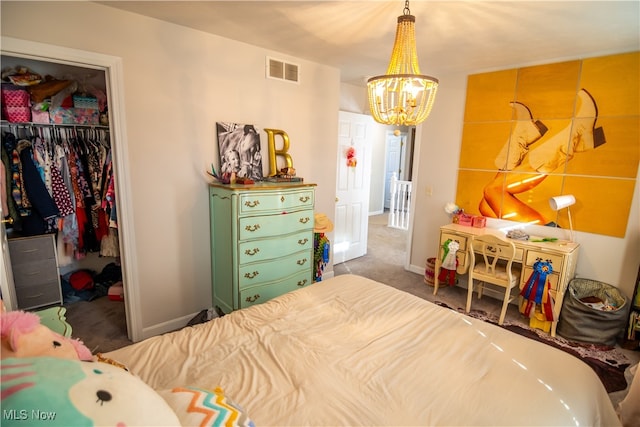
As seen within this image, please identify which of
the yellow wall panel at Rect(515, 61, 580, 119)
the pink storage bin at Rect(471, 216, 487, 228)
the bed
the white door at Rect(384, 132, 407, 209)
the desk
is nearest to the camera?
the bed

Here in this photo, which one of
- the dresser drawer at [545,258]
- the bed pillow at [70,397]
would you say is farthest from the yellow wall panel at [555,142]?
the bed pillow at [70,397]

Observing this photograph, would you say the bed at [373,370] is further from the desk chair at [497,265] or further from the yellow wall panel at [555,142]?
the yellow wall panel at [555,142]

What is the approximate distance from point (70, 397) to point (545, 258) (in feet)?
10.9

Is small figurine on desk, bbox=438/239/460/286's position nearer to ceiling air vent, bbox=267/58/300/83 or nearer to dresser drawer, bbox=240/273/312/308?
dresser drawer, bbox=240/273/312/308

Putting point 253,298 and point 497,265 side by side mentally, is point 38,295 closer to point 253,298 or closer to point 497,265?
point 253,298

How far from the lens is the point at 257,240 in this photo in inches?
104

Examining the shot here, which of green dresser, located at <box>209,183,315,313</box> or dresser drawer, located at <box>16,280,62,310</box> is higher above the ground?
green dresser, located at <box>209,183,315,313</box>

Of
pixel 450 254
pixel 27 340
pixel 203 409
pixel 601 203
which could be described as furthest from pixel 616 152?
pixel 27 340

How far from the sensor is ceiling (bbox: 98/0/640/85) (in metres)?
2.06

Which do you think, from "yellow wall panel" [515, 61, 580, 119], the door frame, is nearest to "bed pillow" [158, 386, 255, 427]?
the door frame

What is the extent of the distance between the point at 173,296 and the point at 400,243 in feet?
13.1

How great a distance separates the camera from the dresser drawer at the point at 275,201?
2.52 m

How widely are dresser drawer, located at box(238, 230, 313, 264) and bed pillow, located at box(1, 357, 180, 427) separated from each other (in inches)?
71.9

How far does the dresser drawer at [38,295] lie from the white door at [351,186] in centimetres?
306
